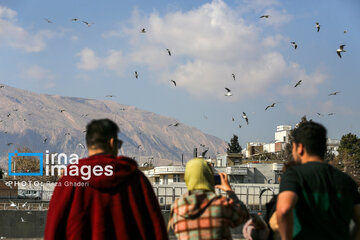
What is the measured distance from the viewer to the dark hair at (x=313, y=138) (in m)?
5.45

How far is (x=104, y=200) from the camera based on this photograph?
5441 mm

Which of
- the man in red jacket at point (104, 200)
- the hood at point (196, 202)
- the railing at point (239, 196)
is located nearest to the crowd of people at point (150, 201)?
the man in red jacket at point (104, 200)

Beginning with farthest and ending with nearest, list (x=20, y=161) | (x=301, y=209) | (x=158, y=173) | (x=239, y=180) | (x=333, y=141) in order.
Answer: (x=333, y=141) < (x=20, y=161) < (x=158, y=173) < (x=239, y=180) < (x=301, y=209)

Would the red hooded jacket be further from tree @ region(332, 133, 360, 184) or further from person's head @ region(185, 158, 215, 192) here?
tree @ region(332, 133, 360, 184)

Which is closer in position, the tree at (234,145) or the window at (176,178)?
the window at (176,178)

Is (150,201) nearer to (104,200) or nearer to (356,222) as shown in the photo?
(104,200)

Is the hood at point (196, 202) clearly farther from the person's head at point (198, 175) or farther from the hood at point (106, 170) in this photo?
the hood at point (106, 170)

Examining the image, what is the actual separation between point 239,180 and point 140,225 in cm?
7632

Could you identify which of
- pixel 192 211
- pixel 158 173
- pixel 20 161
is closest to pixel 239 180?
pixel 158 173

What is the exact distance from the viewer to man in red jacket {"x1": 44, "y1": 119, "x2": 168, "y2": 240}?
540 cm

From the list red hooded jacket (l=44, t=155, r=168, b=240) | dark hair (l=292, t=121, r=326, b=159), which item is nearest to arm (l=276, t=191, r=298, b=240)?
→ dark hair (l=292, t=121, r=326, b=159)

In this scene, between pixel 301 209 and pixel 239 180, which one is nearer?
pixel 301 209

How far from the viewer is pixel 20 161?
5089 inches

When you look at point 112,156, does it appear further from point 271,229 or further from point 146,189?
point 271,229
